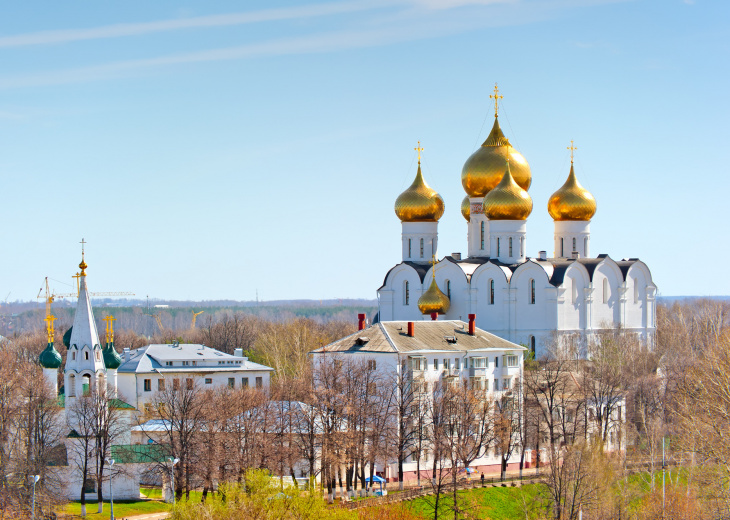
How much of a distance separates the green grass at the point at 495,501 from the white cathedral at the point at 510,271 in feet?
49.5

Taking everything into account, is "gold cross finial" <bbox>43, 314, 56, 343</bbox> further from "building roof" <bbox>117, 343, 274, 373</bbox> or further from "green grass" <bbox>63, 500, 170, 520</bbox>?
"green grass" <bbox>63, 500, 170, 520</bbox>

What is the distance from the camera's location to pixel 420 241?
64562 millimetres

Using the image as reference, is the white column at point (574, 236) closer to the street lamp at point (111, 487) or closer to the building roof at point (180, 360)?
the building roof at point (180, 360)

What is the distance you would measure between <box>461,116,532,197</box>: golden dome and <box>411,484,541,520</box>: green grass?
70.3 feet

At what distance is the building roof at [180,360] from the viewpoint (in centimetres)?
5894

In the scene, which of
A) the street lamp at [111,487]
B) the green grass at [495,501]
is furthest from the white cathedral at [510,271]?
the street lamp at [111,487]

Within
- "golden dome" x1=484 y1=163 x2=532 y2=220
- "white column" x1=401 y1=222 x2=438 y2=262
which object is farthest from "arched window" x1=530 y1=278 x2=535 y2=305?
"white column" x1=401 y1=222 x2=438 y2=262

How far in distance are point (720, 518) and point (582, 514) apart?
5.57m

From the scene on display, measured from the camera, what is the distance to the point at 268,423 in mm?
42906

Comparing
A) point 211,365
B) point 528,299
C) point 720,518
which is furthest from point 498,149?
point 720,518

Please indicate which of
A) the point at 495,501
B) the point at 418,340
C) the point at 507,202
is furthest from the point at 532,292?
the point at 495,501

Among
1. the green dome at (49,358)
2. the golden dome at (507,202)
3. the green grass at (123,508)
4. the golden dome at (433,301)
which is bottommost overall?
the green grass at (123,508)

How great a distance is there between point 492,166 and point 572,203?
4.33 metres

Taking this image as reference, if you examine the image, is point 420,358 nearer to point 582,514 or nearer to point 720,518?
point 582,514
